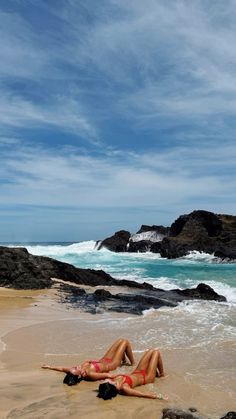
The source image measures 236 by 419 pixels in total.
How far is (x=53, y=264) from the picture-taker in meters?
22.0

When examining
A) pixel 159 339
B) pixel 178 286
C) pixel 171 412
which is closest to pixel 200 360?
pixel 159 339

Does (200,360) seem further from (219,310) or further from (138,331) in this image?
(219,310)

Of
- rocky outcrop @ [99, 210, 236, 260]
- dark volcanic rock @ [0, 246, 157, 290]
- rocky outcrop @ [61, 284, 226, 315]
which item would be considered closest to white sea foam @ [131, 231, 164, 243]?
rocky outcrop @ [99, 210, 236, 260]

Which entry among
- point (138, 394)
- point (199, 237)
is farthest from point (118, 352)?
point (199, 237)

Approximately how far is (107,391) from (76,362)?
2466 mm

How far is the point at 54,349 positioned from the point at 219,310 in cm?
756

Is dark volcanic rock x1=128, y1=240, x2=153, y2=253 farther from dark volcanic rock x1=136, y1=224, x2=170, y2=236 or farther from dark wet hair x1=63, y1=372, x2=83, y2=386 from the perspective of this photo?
dark wet hair x1=63, y1=372, x2=83, y2=386

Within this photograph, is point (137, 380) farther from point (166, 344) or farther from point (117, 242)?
point (117, 242)

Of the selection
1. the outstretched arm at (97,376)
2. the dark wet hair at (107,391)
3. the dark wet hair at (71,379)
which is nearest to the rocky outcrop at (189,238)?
the outstretched arm at (97,376)

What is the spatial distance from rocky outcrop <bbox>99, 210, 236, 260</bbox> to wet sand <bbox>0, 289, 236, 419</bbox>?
125 ft

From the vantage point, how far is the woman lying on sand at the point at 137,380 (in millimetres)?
5910

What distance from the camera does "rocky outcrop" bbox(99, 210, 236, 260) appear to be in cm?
A: 5372

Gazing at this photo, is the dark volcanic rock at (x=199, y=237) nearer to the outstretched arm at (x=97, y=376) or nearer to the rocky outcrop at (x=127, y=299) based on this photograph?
the rocky outcrop at (x=127, y=299)

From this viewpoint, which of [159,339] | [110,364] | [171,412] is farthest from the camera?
[159,339]
